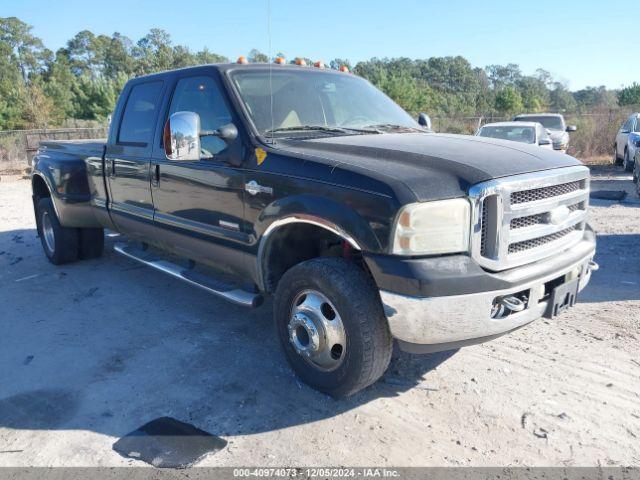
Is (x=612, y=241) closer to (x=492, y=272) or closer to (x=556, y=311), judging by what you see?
(x=556, y=311)

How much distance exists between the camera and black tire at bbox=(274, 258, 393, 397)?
295 centimetres

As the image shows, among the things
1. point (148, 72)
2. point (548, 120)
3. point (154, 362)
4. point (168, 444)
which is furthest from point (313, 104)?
point (148, 72)

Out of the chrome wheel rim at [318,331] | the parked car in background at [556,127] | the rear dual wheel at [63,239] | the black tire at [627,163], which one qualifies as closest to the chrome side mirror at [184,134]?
the chrome wheel rim at [318,331]

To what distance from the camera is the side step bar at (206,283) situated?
374 cm

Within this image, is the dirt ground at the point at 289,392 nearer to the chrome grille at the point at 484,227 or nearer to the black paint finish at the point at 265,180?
the black paint finish at the point at 265,180

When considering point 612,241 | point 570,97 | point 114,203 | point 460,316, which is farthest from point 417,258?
point 570,97

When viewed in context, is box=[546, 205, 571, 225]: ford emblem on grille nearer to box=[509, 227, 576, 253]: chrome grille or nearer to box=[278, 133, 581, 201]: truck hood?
box=[509, 227, 576, 253]: chrome grille

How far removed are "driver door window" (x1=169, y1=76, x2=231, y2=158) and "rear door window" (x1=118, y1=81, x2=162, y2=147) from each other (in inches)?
14.0

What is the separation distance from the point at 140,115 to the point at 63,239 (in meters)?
2.15

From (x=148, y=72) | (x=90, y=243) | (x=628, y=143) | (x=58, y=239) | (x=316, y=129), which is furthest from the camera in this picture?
(x=148, y=72)

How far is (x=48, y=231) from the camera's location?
6680mm

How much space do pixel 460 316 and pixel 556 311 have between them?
74 cm

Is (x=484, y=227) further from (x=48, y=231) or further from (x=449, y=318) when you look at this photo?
(x=48, y=231)

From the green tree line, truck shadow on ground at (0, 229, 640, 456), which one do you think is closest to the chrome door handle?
truck shadow on ground at (0, 229, 640, 456)
